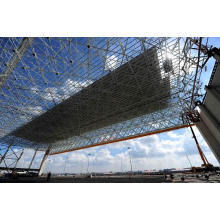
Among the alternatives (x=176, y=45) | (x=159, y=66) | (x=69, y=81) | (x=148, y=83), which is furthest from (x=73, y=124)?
(x=176, y=45)

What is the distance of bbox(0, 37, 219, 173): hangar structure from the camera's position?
1292cm

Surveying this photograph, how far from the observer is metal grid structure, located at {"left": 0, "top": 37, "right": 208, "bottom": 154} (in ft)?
42.8

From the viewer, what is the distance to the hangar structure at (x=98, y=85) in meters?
12.9

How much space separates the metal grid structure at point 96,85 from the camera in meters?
13.0

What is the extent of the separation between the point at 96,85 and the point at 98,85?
11.3 inches

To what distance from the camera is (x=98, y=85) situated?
18047 mm

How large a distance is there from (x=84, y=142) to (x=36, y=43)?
95.3 ft

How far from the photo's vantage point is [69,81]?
1766 centimetres

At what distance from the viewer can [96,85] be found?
1808cm
